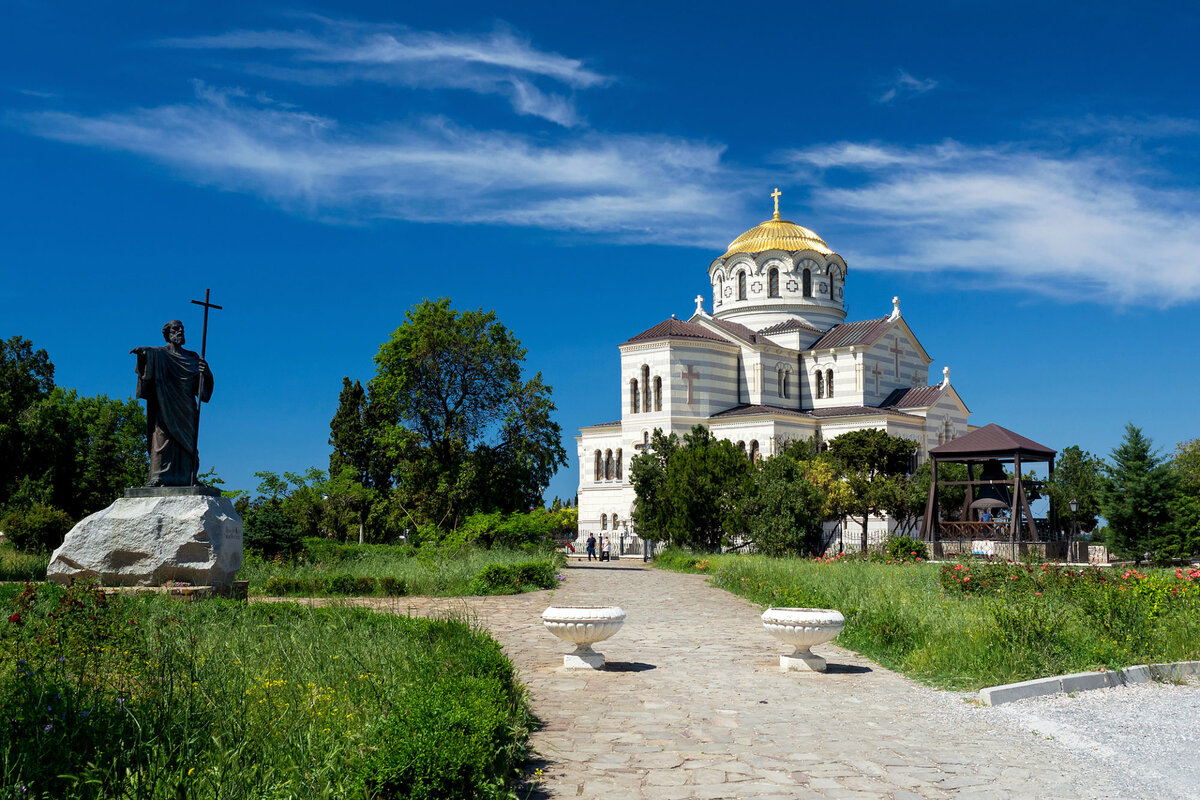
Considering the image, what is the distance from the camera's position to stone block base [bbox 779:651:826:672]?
10.8 m

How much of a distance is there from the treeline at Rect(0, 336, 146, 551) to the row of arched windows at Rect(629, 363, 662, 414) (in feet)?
80.0

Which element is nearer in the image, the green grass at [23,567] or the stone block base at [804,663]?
the stone block base at [804,663]

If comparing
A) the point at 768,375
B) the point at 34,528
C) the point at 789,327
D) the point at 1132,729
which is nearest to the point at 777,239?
the point at 789,327

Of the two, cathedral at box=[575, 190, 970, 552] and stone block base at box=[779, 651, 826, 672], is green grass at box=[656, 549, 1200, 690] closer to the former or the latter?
stone block base at box=[779, 651, 826, 672]

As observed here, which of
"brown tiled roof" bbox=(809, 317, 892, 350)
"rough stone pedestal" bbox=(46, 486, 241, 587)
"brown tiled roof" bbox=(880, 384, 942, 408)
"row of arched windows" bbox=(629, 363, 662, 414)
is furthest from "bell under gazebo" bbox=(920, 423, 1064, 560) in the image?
"rough stone pedestal" bbox=(46, 486, 241, 587)

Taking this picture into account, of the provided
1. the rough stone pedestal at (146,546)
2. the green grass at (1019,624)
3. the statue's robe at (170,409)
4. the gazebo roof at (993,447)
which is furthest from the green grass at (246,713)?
the gazebo roof at (993,447)

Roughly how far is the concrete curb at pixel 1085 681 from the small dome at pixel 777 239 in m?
47.0

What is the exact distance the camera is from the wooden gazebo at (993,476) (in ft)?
111

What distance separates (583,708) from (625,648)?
401 centimetres

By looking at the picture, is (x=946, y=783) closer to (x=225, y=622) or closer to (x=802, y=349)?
(x=225, y=622)

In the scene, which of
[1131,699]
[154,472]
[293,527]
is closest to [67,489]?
[293,527]

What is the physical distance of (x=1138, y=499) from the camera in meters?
33.1

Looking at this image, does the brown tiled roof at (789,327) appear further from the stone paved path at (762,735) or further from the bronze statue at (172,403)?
the bronze statue at (172,403)

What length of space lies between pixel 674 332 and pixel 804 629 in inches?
1628
